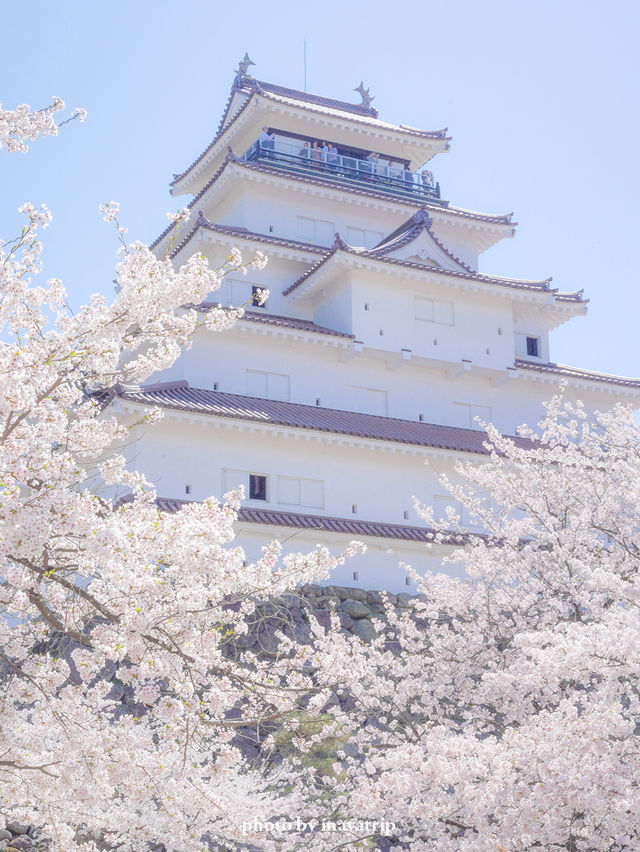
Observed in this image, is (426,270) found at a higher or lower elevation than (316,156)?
lower

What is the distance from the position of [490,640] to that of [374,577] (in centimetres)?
1006

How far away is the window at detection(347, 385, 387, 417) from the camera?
1152 inches

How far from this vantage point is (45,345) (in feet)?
28.9

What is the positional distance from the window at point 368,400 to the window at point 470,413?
2448 mm

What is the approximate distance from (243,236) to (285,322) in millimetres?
3516

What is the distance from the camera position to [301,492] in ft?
84.1

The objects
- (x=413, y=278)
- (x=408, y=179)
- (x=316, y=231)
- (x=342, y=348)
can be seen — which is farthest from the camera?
(x=408, y=179)

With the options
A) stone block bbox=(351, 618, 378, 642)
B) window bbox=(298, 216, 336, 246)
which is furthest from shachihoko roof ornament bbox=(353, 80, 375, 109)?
stone block bbox=(351, 618, 378, 642)

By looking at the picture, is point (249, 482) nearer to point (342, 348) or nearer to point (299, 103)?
point (342, 348)

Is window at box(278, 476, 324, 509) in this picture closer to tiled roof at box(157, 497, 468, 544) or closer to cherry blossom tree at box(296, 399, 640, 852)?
tiled roof at box(157, 497, 468, 544)

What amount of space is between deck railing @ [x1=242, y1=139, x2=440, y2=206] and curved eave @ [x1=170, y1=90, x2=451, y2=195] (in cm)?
67

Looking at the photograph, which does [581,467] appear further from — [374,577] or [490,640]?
[374,577]

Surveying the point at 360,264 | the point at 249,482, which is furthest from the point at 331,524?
the point at 360,264

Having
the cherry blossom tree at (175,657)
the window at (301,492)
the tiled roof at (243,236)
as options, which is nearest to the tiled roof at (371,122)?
the tiled roof at (243,236)
